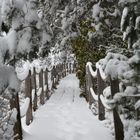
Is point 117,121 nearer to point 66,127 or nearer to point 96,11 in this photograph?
point 66,127

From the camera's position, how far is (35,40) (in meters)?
5.55

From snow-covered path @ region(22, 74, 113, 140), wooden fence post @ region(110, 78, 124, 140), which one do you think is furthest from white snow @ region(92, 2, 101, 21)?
wooden fence post @ region(110, 78, 124, 140)

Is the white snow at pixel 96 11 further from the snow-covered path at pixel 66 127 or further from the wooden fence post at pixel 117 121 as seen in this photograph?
the wooden fence post at pixel 117 121

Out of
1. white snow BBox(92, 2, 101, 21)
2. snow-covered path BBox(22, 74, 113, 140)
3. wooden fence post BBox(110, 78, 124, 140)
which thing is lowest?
snow-covered path BBox(22, 74, 113, 140)

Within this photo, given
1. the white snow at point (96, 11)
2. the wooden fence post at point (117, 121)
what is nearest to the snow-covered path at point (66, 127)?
the wooden fence post at point (117, 121)

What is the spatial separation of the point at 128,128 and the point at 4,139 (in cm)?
154

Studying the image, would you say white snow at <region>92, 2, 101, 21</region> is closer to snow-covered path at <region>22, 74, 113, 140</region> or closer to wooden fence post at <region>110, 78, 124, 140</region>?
snow-covered path at <region>22, 74, 113, 140</region>

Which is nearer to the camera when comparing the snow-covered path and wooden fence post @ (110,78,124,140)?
wooden fence post @ (110,78,124,140)

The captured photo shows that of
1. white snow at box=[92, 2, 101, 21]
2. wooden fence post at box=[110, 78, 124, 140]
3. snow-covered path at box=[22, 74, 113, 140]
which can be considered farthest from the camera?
white snow at box=[92, 2, 101, 21]

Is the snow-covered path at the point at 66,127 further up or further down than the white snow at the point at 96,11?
further down

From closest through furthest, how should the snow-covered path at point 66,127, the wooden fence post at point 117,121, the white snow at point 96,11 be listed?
1. the wooden fence post at point 117,121
2. the snow-covered path at point 66,127
3. the white snow at point 96,11

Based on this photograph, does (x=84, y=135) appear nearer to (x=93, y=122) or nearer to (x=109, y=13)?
(x=93, y=122)

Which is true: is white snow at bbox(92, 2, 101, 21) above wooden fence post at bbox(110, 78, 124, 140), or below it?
above

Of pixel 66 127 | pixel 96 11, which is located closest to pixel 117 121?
pixel 66 127
